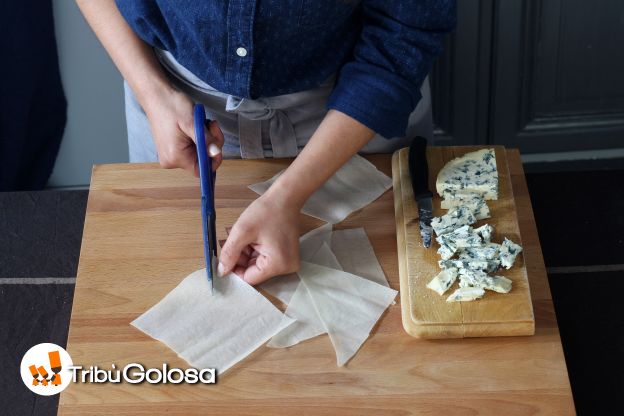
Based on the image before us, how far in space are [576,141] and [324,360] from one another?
4.57 feet

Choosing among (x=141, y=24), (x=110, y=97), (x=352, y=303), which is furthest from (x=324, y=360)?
(x=110, y=97)

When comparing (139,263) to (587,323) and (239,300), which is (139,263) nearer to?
(239,300)

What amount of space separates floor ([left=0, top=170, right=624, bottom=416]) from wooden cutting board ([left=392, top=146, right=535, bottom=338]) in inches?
5.9

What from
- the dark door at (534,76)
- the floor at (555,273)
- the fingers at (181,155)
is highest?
the fingers at (181,155)

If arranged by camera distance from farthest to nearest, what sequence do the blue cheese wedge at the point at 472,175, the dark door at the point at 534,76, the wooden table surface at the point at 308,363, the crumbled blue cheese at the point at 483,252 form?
1. the dark door at the point at 534,76
2. the blue cheese wedge at the point at 472,175
3. the crumbled blue cheese at the point at 483,252
4. the wooden table surface at the point at 308,363

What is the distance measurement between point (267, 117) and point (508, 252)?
426 mm

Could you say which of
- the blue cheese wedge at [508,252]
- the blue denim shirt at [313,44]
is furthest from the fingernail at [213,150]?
the blue cheese wedge at [508,252]

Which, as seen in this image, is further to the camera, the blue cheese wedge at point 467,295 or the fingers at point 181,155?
the fingers at point 181,155

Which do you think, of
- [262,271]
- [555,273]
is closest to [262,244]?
[262,271]

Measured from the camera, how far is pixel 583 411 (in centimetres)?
102

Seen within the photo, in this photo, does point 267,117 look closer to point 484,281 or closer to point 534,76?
point 484,281

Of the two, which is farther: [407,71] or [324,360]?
[407,71]

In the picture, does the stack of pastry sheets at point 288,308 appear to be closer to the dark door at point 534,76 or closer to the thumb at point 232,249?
the thumb at point 232,249

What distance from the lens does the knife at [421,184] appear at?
109 cm
